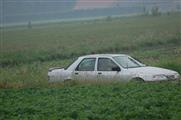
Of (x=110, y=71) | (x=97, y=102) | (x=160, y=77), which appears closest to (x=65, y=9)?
(x=110, y=71)

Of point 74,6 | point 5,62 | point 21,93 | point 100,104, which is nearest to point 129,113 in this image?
point 100,104

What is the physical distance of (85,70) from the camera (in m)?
16.4

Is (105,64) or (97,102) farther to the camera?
(105,64)

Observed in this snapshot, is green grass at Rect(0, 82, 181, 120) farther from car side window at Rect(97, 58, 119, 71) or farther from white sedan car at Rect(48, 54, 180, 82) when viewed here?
car side window at Rect(97, 58, 119, 71)

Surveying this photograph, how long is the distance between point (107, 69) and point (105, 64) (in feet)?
0.64

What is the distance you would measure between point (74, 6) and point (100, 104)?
144491 millimetres

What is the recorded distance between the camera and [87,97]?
489 inches

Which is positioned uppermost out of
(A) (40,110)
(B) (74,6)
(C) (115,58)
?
(B) (74,6)

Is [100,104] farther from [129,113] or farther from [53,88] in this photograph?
[53,88]

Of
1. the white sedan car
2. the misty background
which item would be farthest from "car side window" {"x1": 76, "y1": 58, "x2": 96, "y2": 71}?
the misty background

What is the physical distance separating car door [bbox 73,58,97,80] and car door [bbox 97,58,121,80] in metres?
0.20

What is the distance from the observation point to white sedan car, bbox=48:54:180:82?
15.3 m

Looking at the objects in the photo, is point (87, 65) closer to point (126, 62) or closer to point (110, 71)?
point (110, 71)

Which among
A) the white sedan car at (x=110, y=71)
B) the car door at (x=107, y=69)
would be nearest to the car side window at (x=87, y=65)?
the white sedan car at (x=110, y=71)
